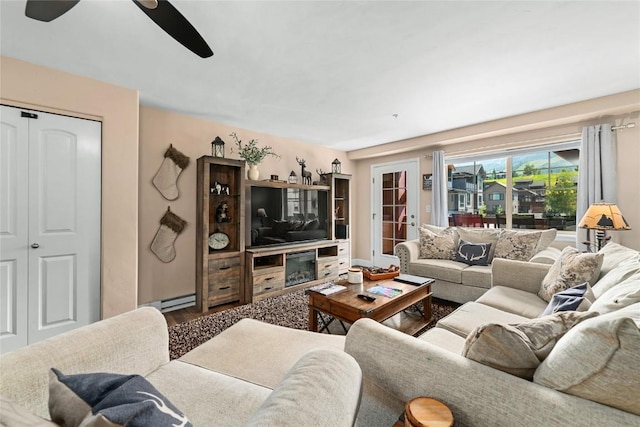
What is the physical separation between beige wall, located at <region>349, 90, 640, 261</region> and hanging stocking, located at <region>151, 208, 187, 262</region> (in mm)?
Answer: 3523

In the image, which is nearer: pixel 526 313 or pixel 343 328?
pixel 526 313

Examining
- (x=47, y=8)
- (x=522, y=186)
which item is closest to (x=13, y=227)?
(x=47, y=8)

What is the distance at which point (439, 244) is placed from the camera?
367cm

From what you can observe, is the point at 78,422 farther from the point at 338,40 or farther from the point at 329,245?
the point at 329,245

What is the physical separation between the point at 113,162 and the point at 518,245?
14.5 ft

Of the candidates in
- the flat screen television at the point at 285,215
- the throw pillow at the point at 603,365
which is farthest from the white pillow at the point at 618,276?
the flat screen television at the point at 285,215

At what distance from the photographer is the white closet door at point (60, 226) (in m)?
2.25

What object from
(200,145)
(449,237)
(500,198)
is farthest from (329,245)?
(500,198)

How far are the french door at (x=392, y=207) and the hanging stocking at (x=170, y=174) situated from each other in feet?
11.5

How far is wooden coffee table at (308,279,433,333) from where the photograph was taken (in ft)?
6.79

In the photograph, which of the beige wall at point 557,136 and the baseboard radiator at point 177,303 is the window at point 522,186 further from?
the baseboard radiator at point 177,303

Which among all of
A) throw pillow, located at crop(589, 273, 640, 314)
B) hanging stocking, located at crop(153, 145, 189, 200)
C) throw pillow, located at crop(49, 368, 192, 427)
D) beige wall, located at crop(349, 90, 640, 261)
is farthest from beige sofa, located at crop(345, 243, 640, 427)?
hanging stocking, located at crop(153, 145, 189, 200)

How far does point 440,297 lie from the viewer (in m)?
3.27

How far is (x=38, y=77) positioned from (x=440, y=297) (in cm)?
442
